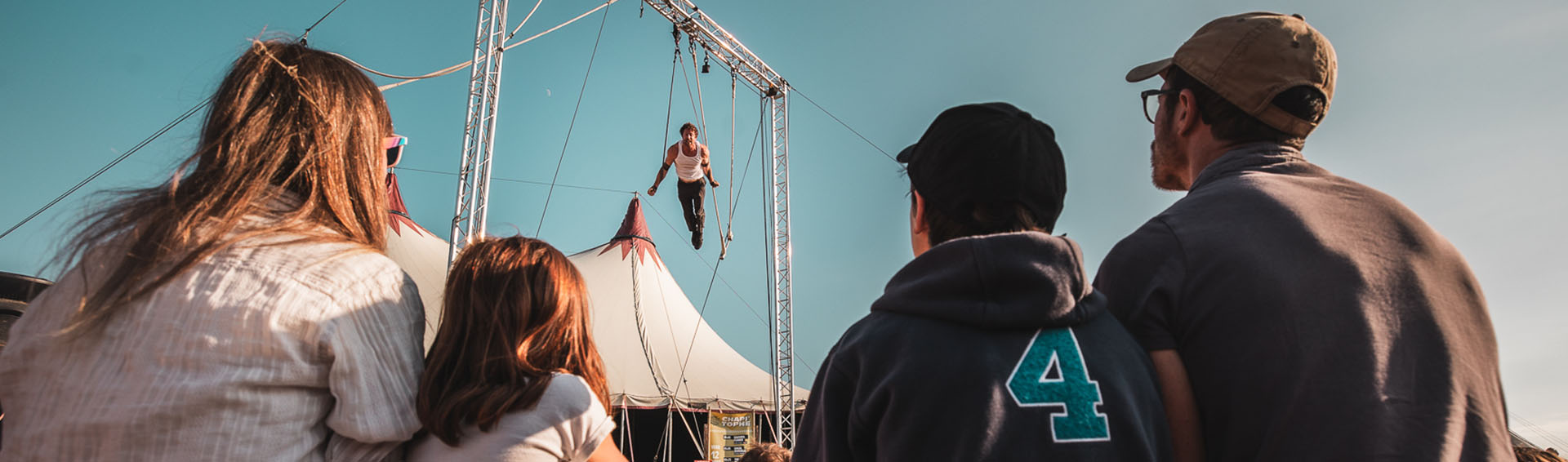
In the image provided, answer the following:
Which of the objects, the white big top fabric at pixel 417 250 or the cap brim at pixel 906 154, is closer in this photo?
the cap brim at pixel 906 154

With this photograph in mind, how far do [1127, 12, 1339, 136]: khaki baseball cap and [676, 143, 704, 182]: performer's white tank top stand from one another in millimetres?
6743

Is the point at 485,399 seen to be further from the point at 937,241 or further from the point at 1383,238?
the point at 1383,238

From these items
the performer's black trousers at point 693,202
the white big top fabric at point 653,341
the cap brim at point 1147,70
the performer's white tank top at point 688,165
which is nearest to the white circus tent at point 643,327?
the white big top fabric at point 653,341

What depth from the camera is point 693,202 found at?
829cm

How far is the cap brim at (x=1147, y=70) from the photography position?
118cm

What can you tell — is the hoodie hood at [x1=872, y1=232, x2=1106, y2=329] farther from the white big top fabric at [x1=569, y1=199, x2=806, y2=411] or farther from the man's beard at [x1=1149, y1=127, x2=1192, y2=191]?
the white big top fabric at [x1=569, y1=199, x2=806, y2=411]

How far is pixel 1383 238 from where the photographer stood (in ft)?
2.92

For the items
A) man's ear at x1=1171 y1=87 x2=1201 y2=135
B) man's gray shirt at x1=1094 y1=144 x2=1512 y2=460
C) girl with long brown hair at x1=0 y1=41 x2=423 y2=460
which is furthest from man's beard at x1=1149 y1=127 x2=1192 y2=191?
girl with long brown hair at x1=0 y1=41 x2=423 y2=460

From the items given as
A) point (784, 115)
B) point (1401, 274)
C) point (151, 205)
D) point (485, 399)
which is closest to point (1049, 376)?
point (1401, 274)

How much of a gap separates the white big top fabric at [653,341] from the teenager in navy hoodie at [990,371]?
315 inches

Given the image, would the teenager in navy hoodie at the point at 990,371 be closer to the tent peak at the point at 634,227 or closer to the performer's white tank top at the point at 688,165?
the performer's white tank top at the point at 688,165

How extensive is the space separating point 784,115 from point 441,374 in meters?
8.21

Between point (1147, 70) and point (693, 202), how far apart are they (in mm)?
7223

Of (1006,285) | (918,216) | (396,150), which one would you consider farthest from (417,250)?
(1006,285)
